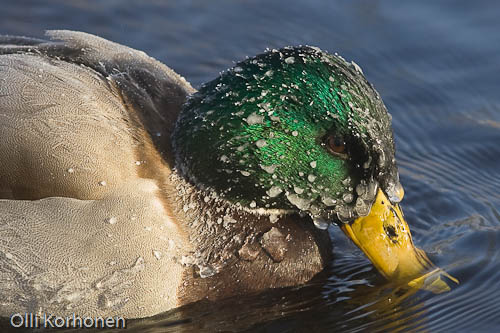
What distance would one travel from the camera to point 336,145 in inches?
202

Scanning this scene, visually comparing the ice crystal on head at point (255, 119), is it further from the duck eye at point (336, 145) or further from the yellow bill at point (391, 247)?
the yellow bill at point (391, 247)

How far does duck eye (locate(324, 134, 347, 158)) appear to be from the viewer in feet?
16.8

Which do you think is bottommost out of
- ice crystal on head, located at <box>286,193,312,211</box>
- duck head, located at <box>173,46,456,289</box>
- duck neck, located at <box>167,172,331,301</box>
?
duck neck, located at <box>167,172,331,301</box>

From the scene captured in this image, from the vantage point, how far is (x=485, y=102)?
7.59m

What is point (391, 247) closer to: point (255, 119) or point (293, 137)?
point (293, 137)

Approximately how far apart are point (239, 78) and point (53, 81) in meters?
1.05

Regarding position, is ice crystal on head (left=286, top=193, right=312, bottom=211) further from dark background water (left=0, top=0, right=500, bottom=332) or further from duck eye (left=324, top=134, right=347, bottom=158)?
dark background water (left=0, top=0, right=500, bottom=332)

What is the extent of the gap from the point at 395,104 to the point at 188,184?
2.81 m

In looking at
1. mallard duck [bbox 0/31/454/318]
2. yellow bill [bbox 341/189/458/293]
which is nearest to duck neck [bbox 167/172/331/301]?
mallard duck [bbox 0/31/454/318]

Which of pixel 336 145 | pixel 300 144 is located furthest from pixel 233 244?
pixel 336 145

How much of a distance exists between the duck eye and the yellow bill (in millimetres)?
347

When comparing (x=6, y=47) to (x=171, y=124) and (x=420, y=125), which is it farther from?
(x=420, y=125)

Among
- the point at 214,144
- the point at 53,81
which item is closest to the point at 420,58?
the point at 214,144

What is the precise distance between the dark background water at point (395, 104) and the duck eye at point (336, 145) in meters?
0.91
